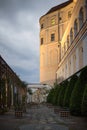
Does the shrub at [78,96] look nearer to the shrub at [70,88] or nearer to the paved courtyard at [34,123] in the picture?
the paved courtyard at [34,123]

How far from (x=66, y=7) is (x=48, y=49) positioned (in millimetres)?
9802

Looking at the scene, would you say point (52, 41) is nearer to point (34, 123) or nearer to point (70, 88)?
point (70, 88)

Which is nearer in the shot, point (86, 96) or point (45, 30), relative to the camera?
point (86, 96)

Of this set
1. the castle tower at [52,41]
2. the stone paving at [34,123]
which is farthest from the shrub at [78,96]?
the castle tower at [52,41]

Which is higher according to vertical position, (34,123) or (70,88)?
(70,88)

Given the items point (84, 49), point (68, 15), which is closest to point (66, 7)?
point (68, 15)

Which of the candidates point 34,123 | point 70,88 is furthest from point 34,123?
point 70,88

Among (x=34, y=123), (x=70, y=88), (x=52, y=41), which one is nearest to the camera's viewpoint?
(x=34, y=123)

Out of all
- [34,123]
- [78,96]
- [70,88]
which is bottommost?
[34,123]

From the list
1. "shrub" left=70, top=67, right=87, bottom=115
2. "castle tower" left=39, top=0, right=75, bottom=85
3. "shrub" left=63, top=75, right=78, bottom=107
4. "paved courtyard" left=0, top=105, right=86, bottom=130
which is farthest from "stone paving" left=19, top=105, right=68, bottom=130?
"castle tower" left=39, top=0, right=75, bottom=85

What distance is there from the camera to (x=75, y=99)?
712 inches

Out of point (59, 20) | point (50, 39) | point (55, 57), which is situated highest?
point (59, 20)

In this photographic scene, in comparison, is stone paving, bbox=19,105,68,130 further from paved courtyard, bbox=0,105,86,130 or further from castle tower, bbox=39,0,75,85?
castle tower, bbox=39,0,75,85

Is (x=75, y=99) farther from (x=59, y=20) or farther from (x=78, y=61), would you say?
(x=59, y=20)
